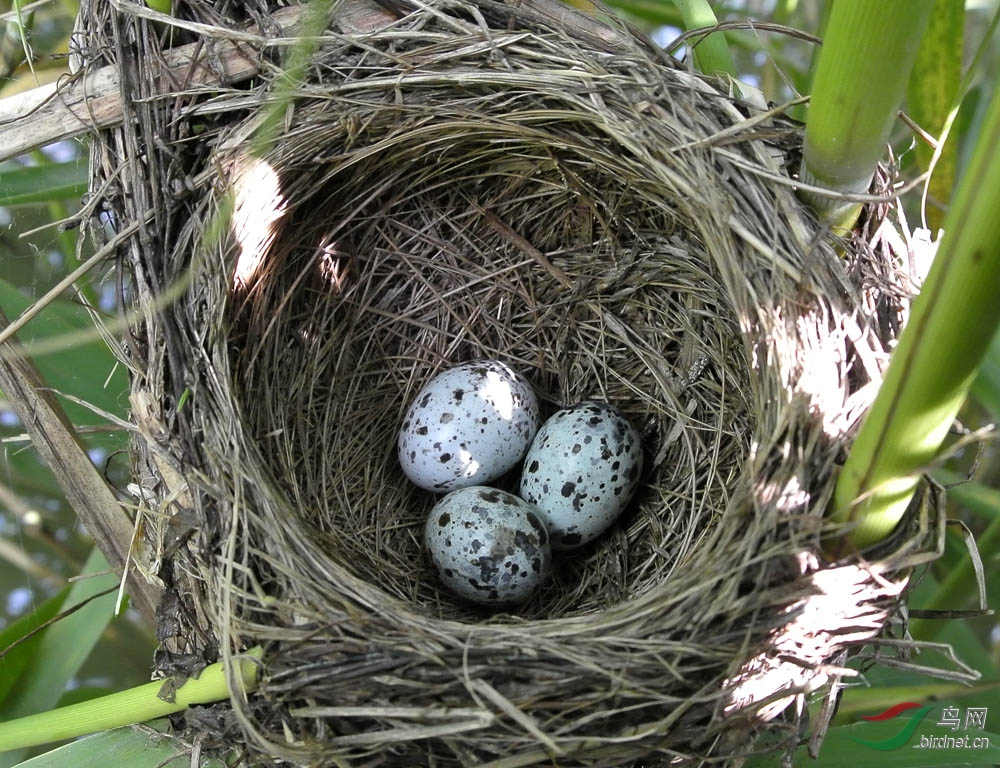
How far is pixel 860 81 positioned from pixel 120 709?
90 cm

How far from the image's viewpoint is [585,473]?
1.22 metres

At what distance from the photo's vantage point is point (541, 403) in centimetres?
141

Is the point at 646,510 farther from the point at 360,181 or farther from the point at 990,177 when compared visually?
the point at 990,177

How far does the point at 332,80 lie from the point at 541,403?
1.96ft

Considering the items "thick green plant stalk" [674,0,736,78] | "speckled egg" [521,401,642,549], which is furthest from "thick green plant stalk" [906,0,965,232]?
"speckled egg" [521,401,642,549]

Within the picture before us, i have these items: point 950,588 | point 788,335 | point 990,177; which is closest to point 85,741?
point 788,335

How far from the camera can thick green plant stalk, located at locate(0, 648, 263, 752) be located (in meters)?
0.85

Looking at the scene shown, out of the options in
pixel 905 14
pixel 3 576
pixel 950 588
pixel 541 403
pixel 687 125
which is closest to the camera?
pixel 905 14

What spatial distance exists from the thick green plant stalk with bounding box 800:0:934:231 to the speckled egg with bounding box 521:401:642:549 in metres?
0.51

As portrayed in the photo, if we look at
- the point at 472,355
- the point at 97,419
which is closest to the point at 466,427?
the point at 472,355

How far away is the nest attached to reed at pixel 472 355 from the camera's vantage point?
839 millimetres

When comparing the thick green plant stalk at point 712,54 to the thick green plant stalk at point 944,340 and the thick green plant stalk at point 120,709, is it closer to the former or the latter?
the thick green plant stalk at point 944,340

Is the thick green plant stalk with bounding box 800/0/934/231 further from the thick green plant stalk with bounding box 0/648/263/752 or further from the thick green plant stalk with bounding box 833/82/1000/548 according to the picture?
the thick green plant stalk with bounding box 0/648/263/752

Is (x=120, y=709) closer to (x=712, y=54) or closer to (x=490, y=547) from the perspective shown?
(x=490, y=547)
